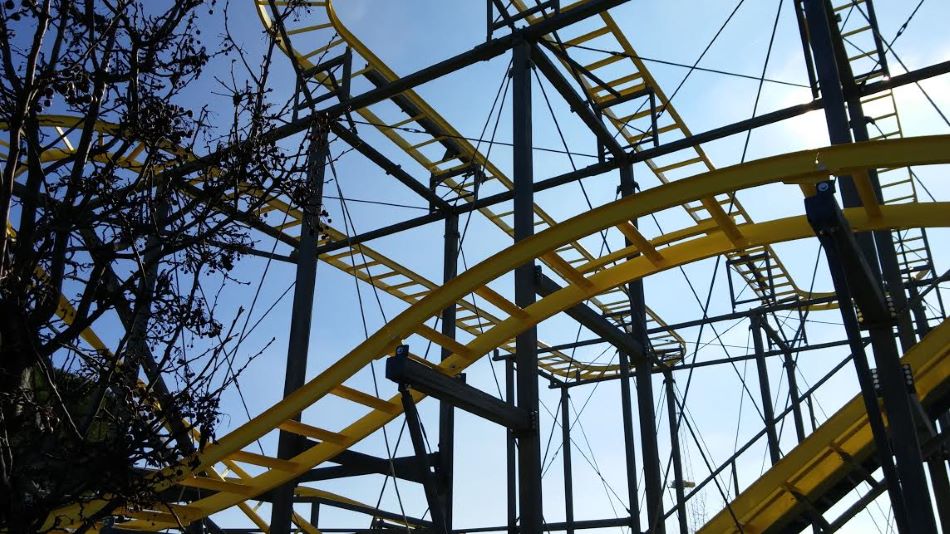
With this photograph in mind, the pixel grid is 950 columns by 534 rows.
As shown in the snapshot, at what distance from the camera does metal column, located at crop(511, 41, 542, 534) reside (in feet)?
29.2

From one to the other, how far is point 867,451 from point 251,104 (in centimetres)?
709

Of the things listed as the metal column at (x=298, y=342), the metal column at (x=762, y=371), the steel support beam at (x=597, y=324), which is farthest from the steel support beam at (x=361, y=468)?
the metal column at (x=762, y=371)

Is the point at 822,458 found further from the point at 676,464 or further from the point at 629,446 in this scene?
the point at 629,446

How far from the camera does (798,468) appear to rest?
28.3ft

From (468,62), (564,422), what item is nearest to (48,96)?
(468,62)

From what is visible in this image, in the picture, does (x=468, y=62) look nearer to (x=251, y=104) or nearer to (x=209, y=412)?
(x=251, y=104)

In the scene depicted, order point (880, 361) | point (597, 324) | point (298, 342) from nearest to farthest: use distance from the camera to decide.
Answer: point (880, 361) → point (597, 324) → point (298, 342)

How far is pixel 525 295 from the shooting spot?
9758mm

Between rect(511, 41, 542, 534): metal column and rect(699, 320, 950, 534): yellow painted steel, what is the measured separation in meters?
2.17

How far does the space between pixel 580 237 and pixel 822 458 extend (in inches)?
154

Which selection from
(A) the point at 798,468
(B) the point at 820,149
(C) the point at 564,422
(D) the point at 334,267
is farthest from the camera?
(C) the point at 564,422

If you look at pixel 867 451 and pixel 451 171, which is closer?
pixel 867 451

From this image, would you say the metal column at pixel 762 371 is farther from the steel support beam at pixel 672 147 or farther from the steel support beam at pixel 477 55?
the steel support beam at pixel 477 55

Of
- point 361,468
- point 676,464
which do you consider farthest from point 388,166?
point 676,464
